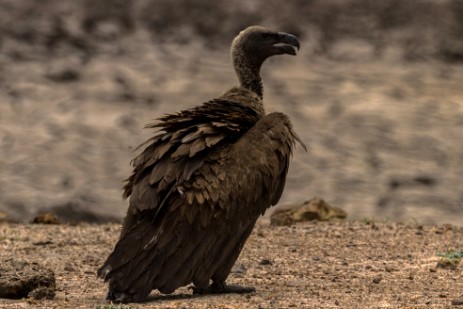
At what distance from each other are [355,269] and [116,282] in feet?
10.0

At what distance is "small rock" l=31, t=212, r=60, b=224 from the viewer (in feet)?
49.9

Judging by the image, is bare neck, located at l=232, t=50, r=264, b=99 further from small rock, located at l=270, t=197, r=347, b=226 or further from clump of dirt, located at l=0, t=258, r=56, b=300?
small rock, located at l=270, t=197, r=347, b=226

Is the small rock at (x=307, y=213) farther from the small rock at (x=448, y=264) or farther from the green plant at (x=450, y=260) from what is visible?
the small rock at (x=448, y=264)

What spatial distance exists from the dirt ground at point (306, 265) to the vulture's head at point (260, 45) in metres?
1.93

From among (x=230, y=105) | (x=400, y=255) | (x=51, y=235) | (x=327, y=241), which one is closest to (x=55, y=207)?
(x=51, y=235)

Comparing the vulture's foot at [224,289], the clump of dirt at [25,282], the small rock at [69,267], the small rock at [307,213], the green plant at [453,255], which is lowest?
the clump of dirt at [25,282]

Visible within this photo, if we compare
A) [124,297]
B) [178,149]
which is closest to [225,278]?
[124,297]

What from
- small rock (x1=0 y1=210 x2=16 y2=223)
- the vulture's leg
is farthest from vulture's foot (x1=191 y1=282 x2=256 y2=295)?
small rock (x1=0 y1=210 x2=16 y2=223)

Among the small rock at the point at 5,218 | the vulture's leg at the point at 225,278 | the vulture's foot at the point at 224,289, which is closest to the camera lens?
the vulture's leg at the point at 225,278

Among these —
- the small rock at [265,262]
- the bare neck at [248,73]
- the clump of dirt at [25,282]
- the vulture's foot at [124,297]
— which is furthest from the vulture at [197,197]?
the small rock at [265,262]

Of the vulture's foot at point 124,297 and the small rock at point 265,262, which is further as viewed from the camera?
the small rock at point 265,262

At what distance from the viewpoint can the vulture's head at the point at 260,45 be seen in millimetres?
11172

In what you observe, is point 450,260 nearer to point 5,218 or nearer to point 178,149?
point 178,149

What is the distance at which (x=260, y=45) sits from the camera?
442 inches
